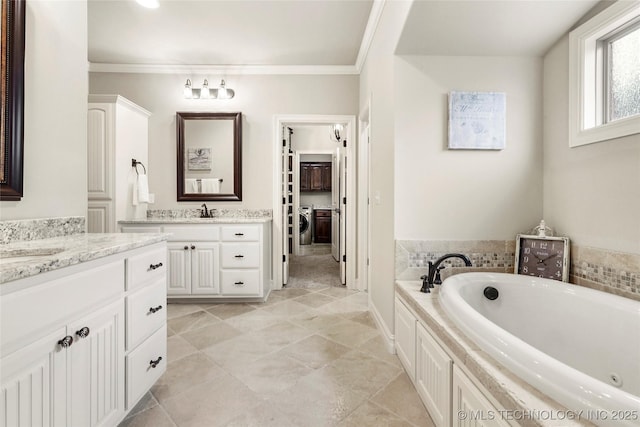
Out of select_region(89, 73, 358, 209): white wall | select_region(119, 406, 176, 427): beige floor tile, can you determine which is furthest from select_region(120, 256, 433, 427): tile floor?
select_region(89, 73, 358, 209): white wall

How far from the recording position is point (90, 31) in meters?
2.67

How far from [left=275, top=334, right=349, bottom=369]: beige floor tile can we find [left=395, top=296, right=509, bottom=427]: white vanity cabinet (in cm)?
43

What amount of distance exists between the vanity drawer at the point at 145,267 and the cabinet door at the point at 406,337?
1.35m

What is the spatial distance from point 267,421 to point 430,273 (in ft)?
3.68

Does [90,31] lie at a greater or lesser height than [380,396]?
greater

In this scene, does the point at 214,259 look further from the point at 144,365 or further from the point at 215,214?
the point at 144,365

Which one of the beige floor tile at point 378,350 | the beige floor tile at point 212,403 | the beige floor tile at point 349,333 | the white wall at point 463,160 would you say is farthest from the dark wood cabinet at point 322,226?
the beige floor tile at point 212,403

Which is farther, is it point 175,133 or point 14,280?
point 175,133

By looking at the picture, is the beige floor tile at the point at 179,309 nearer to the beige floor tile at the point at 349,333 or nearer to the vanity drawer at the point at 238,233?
the vanity drawer at the point at 238,233

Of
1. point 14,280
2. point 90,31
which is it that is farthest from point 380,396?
point 90,31

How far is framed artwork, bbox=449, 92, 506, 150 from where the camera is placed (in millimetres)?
1868

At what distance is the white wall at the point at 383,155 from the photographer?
1.93m

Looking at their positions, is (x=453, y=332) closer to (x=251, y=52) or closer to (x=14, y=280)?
(x=14, y=280)

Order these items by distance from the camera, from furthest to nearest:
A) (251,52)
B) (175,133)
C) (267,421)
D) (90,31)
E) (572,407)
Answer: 1. (175,133)
2. (251,52)
3. (90,31)
4. (267,421)
5. (572,407)
